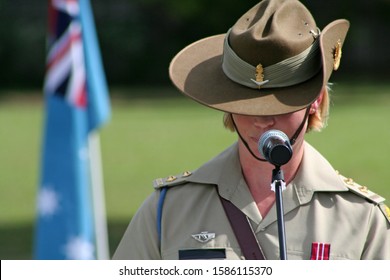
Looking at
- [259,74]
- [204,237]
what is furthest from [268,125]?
[204,237]

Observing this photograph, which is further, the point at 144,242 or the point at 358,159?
the point at 358,159

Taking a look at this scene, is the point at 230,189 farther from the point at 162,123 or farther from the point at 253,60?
the point at 162,123

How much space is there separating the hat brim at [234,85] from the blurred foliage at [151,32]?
33360 mm

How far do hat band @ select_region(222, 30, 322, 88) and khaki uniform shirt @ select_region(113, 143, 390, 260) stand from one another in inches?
10.0

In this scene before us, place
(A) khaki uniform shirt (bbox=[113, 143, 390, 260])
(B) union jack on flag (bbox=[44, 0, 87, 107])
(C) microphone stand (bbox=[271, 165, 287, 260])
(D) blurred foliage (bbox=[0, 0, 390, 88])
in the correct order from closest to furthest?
(C) microphone stand (bbox=[271, 165, 287, 260]) < (A) khaki uniform shirt (bbox=[113, 143, 390, 260]) < (B) union jack on flag (bbox=[44, 0, 87, 107]) < (D) blurred foliage (bbox=[0, 0, 390, 88])

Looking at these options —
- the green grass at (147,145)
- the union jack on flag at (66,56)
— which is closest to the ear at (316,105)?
the union jack on flag at (66,56)

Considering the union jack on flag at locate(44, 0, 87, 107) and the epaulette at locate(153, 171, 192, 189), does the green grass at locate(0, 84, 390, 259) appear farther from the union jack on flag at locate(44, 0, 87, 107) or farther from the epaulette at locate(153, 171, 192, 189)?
the epaulette at locate(153, 171, 192, 189)

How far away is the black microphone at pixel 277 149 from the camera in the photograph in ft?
9.38

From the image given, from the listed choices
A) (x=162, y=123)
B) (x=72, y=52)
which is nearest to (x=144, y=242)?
(x=72, y=52)

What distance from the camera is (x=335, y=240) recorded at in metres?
3.18

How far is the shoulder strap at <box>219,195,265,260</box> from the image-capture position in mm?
3207

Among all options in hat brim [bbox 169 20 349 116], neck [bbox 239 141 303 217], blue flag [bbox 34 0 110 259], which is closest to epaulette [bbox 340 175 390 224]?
neck [bbox 239 141 303 217]

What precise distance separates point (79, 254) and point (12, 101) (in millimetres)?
24522
